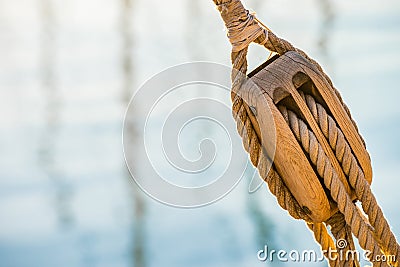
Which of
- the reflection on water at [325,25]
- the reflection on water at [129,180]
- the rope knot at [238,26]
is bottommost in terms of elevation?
the reflection on water at [129,180]

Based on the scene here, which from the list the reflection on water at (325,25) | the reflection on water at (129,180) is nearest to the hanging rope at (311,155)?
the reflection on water at (129,180)

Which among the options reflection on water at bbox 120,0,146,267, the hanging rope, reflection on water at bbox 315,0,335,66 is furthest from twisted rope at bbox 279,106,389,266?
reflection on water at bbox 315,0,335,66

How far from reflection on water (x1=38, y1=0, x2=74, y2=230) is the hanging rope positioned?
4.03 ft

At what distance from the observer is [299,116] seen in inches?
26.4

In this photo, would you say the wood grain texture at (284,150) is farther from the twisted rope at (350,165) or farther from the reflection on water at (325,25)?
the reflection on water at (325,25)

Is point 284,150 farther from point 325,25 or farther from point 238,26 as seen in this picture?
point 325,25

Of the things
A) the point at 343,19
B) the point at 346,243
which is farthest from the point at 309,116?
the point at 343,19

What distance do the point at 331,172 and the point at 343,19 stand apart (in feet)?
5.69

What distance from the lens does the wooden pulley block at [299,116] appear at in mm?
642

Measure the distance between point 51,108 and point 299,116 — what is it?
1.40 meters

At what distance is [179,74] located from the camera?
81 cm

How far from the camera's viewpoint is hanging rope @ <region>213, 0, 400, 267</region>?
633 mm

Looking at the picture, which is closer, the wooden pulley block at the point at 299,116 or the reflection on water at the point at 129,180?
the wooden pulley block at the point at 299,116

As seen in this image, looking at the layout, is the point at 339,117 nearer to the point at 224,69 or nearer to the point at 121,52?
the point at 224,69
